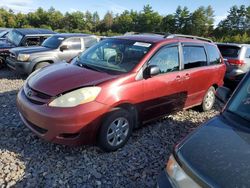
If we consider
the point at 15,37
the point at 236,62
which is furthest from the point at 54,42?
the point at 236,62

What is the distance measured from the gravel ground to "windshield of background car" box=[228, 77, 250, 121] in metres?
1.43

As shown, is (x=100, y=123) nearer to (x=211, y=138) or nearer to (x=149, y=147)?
(x=149, y=147)

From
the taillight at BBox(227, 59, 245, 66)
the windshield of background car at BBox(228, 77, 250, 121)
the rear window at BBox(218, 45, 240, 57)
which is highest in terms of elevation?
the windshield of background car at BBox(228, 77, 250, 121)

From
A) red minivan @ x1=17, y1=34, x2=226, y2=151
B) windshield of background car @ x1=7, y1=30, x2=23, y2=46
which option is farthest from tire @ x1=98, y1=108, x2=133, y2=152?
windshield of background car @ x1=7, y1=30, x2=23, y2=46

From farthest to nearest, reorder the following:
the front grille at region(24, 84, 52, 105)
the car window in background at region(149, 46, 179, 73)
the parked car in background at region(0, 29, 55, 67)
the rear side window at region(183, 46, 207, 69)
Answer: the parked car in background at region(0, 29, 55, 67) < the rear side window at region(183, 46, 207, 69) < the car window in background at region(149, 46, 179, 73) < the front grille at region(24, 84, 52, 105)

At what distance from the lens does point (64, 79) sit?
3.96m

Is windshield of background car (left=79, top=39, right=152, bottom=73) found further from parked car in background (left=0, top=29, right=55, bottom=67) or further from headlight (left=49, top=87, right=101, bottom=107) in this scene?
parked car in background (left=0, top=29, right=55, bottom=67)

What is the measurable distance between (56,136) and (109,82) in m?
1.03

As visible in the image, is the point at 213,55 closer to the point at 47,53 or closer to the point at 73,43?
the point at 47,53

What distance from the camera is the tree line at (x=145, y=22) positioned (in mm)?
47688

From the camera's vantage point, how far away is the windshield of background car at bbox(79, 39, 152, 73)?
4391 millimetres

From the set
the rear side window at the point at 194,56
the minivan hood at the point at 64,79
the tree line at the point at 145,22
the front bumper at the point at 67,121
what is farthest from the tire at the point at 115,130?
the tree line at the point at 145,22

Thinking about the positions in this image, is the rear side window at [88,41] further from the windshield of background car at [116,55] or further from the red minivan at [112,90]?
the windshield of background car at [116,55]

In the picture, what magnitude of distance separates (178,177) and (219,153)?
→ 1.19 feet
